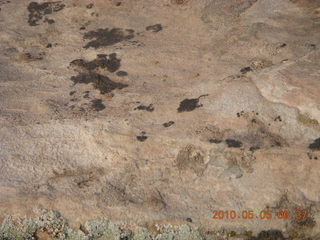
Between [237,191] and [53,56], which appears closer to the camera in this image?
[237,191]

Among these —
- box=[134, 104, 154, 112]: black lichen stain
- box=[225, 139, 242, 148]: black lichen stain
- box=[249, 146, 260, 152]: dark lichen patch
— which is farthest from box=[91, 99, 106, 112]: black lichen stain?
box=[249, 146, 260, 152]: dark lichen patch

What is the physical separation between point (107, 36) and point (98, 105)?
5559mm

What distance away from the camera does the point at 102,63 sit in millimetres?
16500

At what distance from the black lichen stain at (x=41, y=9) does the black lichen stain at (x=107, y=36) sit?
122 inches

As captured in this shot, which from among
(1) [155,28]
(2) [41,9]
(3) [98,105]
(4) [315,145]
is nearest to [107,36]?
(1) [155,28]

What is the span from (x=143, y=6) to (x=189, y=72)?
21.5ft

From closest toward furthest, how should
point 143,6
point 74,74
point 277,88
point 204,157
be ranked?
point 204,157
point 277,88
point 74,74
point 143,6

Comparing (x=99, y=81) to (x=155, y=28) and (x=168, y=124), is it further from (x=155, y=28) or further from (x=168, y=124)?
(x=155, y=28)

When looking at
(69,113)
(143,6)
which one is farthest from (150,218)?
(143,6)

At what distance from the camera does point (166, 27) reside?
18.4 meters

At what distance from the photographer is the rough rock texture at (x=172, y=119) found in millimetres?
10828

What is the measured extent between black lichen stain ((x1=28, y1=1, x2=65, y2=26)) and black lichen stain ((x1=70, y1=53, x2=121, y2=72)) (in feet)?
16.4

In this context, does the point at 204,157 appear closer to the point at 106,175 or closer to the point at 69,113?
the point at 106,175
